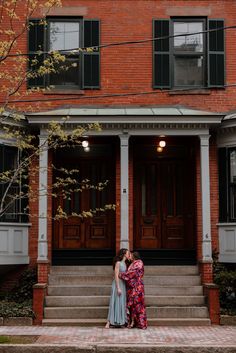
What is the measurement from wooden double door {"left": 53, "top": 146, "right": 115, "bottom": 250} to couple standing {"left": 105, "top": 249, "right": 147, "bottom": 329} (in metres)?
2.71

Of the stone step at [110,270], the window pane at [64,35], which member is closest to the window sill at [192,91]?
the window pane at [64,35]

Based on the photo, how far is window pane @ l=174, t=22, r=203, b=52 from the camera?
1698cm

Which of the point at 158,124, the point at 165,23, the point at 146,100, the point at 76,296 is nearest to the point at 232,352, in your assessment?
the point at 76,296

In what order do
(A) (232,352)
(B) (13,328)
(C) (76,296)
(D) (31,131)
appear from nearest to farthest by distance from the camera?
(A) (232,352)
(B) (13,328)
(C) (76,296)
(D) (31,131)

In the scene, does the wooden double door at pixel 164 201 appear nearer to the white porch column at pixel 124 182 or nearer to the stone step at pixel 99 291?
the white porch column at pixel 124 182

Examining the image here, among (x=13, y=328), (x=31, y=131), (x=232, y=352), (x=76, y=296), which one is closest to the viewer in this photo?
(x=232, y=352)

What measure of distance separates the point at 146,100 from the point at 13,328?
6.82 meters

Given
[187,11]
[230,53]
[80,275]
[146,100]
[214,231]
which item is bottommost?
[80,275]

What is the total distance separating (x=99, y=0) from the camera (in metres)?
17.0

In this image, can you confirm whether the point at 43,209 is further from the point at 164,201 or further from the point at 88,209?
the point at 164,201

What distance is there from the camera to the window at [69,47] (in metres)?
16.7

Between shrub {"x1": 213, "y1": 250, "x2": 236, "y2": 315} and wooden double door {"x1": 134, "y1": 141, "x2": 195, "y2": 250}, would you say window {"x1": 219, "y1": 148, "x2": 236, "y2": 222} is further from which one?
shrub {"x1": 213, "y1": 250, "x2": 236, "y2": 315}

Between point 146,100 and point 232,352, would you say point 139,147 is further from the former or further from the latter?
point 232,352

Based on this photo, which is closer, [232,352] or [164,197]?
[232,352]
